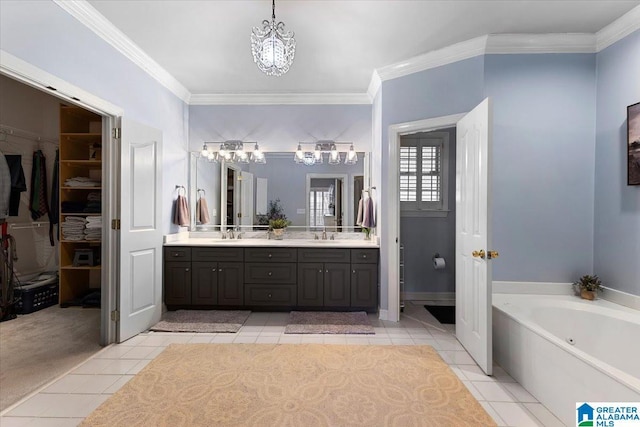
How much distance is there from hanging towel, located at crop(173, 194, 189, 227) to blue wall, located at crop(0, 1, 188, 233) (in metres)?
0.09

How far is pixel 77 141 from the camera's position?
145 inches

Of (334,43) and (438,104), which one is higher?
(334,43)

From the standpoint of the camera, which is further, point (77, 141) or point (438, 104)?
point (77, 141)

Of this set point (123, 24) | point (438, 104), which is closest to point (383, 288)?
point (438, 104)

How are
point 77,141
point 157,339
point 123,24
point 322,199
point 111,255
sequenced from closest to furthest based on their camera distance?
point 123,24 → point 111,255 → point 157,339 → point 77,141 → point 322,199

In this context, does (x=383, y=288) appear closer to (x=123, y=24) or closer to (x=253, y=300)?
(x=253, y=300)

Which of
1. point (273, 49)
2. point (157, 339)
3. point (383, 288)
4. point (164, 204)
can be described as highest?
point (273, 49)

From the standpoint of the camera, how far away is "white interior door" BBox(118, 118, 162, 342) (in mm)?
2734

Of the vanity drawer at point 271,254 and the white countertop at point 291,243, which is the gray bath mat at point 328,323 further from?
the white countertop at point 291,243

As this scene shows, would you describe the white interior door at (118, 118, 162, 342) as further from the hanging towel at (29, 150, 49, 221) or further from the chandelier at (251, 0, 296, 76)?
the hanging towel at (29, 150, 49, 221)

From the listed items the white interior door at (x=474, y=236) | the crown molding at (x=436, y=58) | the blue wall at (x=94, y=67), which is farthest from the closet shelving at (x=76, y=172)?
the white interior door at (x=474, y=236)

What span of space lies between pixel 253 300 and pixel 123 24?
2.96 m

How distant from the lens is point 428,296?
13.4ft

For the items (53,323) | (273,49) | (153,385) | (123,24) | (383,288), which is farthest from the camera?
(383,288)
